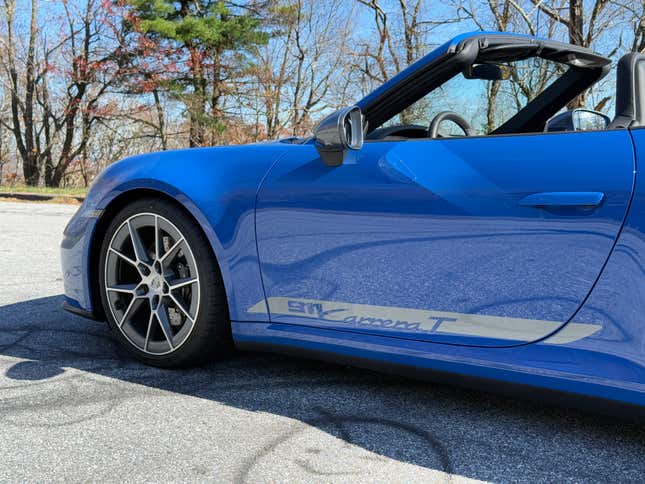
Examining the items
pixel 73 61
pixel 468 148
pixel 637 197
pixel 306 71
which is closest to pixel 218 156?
pixel 468 148

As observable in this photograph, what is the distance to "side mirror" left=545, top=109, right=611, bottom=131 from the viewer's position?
2.37 meters

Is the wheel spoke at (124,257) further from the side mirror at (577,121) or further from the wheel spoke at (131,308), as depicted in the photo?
the side mirror at (577,121)

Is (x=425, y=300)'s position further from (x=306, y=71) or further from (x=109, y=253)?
(x=306, y=71)

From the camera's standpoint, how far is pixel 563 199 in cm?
196

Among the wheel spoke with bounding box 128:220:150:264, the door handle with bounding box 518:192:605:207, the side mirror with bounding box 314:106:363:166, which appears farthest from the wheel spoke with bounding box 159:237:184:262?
the door handle with bounding box 518:192:605:207

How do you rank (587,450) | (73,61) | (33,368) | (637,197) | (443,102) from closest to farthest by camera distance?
(637,197)
(587,450)
(443,102)
(33,368)
(73,61)

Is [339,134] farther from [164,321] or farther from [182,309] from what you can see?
[164,321]

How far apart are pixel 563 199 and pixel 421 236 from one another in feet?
1.53

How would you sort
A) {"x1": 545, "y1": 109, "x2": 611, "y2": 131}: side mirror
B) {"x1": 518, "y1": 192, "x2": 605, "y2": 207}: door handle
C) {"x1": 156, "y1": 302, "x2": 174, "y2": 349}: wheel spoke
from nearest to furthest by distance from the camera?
1. {"x1": 518, "y1": 192, "x2": 605, "y2": 207}: door handle
2. {"x1": 545, "y1": 109, "x2": 611, "y2": 131}: side mirror
3. {"x1": 156, "y1": 302, "x2": 174, "y2": 349}: wheel spoke

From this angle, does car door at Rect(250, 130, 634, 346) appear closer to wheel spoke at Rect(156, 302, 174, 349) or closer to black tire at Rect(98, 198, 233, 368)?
black tire at Rect(98, 198, 233, 368)

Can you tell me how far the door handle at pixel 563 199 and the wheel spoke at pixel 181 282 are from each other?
1386 millimetres

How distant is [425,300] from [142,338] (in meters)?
1.39

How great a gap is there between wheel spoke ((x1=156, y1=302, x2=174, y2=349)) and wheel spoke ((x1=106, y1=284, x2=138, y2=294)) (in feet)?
0.58

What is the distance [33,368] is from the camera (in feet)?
9.61
